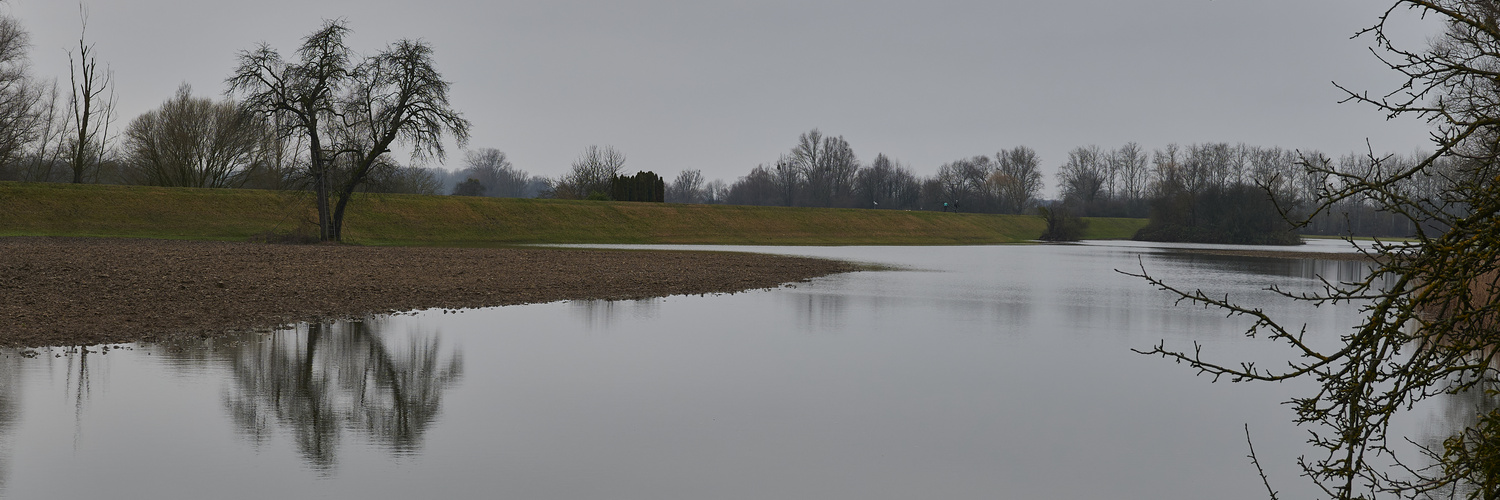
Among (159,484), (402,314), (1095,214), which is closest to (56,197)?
(402,314)

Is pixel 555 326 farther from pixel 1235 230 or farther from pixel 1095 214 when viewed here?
pixel 1095 214

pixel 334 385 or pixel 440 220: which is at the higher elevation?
pixel 440 220

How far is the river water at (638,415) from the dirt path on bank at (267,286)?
4.23ft

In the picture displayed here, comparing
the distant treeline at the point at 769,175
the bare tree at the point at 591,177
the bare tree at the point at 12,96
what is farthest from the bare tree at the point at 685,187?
the bare tree at the point at 12,96

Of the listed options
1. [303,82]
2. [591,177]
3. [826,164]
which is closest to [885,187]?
[826,164]

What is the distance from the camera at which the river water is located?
21.2ft

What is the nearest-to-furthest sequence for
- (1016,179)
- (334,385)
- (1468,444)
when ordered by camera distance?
1. (1468,444)
2. (334,385)
3. (1016,179)

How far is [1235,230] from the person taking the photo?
77.4 meters

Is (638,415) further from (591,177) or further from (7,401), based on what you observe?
(591,177)

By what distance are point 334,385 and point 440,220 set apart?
44.8 meters

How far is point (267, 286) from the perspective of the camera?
17375 millimetres

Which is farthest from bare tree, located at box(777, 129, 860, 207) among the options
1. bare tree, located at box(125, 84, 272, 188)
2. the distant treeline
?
bare tree, located at box(125, 84, 272, 188)

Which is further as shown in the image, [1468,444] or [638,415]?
[638,415]

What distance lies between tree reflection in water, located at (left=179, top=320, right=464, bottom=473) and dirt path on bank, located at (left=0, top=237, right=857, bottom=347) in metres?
1.57
